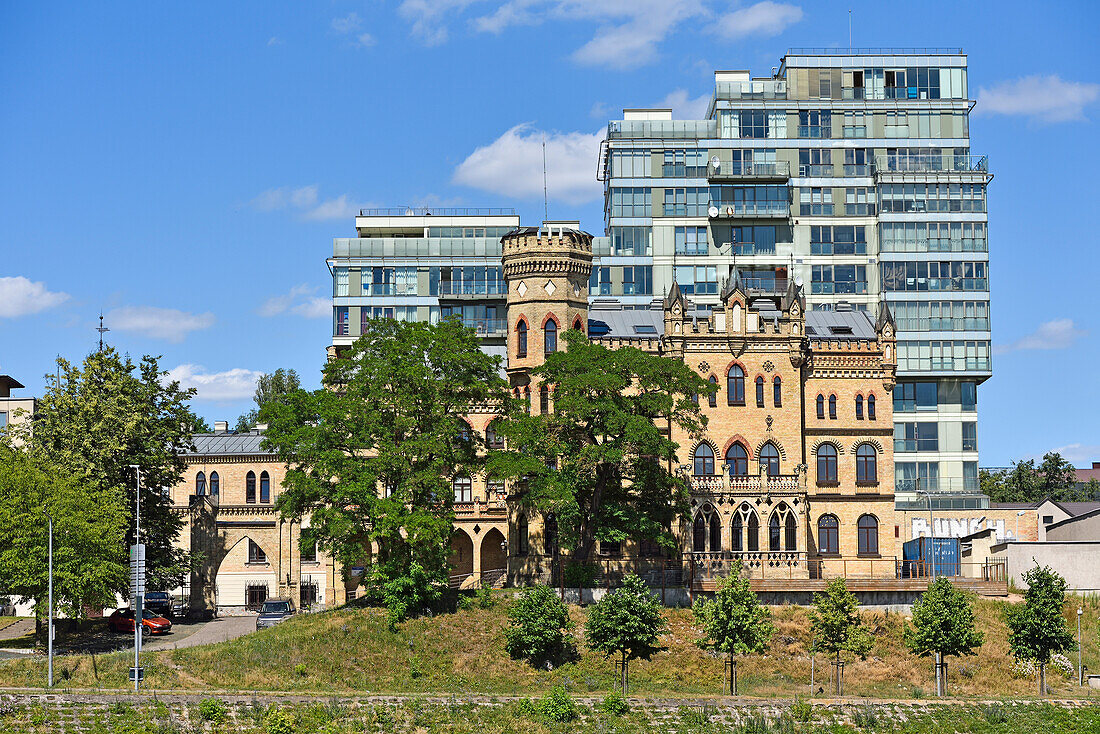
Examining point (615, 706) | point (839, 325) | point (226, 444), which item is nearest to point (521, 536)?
point (615, 706)

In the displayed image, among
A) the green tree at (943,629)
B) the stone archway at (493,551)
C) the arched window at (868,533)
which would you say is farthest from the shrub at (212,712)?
the arched window at (868,533)

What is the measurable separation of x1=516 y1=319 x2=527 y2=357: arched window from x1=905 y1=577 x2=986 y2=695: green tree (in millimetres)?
24580

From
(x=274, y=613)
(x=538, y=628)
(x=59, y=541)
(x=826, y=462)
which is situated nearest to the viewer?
(x=538, y=628)

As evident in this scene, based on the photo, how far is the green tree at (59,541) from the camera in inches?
2120

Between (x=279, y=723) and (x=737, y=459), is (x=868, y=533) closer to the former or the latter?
(x=737, y=459)

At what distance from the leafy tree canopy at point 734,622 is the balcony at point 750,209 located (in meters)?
60.2

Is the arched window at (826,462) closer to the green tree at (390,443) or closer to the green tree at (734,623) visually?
the green tree at (390,443)

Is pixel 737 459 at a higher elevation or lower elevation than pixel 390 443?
lower

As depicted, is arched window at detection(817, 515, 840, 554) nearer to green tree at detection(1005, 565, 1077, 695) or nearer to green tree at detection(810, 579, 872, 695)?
green tree at detection(810, 579, 872, 695)

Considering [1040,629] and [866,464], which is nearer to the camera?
[1040,629]

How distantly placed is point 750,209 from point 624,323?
126ft

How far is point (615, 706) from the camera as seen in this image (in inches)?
1786

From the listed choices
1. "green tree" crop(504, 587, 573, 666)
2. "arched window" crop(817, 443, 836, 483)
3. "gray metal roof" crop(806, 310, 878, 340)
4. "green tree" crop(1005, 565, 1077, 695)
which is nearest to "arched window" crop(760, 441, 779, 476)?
"arched window" crop(817, 443, 836, 483)

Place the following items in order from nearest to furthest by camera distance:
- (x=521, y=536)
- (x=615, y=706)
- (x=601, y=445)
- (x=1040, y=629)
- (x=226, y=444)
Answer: (x=615, y=706) → (x=1040, y=629) → (x=601, y=445) → (x=521, y=536) → (x=226, y=444)
